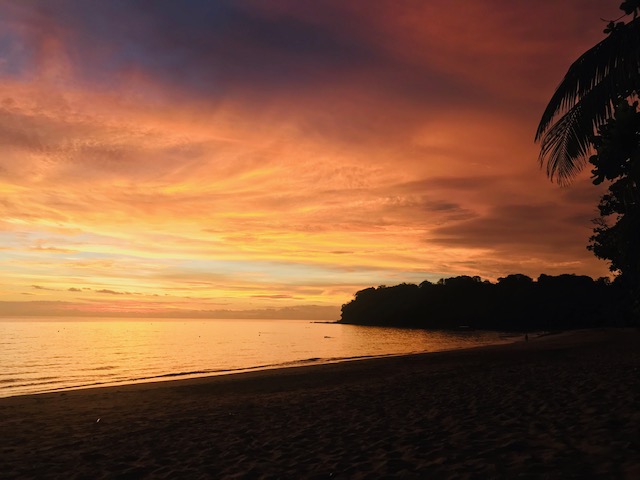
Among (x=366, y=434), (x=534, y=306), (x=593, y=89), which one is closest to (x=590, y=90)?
(x=593, y=89)

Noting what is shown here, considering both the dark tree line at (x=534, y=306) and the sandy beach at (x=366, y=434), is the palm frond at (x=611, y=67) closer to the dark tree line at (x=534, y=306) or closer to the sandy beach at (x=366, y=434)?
the sandy beach at (x=366, y=434)

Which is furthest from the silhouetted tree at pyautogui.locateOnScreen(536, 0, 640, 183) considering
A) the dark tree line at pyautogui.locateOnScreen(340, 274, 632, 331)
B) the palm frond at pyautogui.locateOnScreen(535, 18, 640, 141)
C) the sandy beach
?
the dark tree line at pyautogui.locateOnScreen(340, 274, 632, 331)

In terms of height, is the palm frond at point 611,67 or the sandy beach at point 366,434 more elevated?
the palm frond at point 611,67

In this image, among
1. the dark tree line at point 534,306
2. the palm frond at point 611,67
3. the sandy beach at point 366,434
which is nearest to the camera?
the sandy beach at point 366,434

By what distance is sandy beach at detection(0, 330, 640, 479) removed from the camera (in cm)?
658

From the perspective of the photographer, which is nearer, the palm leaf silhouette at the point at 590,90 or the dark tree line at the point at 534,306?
the palm leaf silhouette at the point at 590,90

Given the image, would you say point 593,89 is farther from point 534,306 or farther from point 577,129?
point 534,306

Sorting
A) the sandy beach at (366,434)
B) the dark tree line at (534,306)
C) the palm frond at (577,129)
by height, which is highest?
the dark tree line at (534,306)

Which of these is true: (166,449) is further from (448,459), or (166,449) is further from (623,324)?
(623,324)

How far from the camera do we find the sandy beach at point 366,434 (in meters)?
6.58

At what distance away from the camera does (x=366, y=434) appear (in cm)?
912

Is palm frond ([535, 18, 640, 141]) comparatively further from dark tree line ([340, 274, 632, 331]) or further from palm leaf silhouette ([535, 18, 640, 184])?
dark tree line ([340, 274, 632, 331])

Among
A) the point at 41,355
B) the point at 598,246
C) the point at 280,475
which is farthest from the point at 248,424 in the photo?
the point at 41,355

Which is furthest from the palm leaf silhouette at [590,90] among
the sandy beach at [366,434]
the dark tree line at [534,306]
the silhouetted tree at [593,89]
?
the dark tree line at [534,306]
